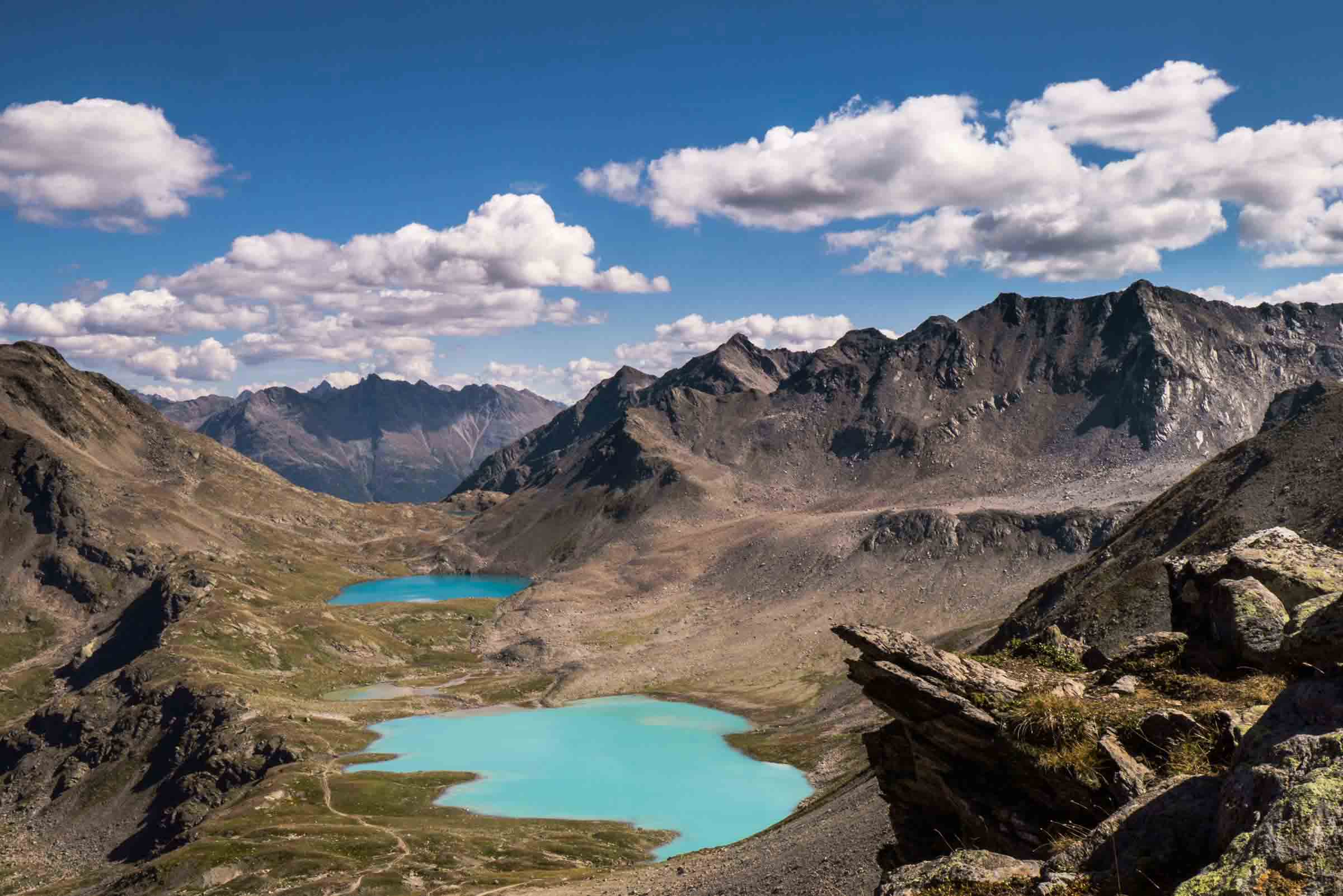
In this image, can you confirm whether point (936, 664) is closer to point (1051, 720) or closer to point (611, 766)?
point (1051, 720)

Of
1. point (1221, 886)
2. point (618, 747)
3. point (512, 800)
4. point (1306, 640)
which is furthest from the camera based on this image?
point (618, 747)

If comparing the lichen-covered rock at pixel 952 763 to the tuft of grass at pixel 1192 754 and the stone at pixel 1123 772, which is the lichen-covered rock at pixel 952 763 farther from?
the tuft of grass at pixel 1192 754

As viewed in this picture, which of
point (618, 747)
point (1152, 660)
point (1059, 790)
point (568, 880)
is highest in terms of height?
point (1152, 660)

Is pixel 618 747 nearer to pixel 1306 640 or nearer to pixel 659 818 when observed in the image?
pixel 659 818

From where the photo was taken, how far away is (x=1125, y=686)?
25156 millimetres

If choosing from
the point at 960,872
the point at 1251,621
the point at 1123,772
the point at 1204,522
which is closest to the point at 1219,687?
the point at 1251,621

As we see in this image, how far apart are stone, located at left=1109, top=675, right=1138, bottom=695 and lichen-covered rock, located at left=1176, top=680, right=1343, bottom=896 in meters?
10.8

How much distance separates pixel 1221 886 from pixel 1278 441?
478ft

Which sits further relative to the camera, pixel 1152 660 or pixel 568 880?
pixel 568 880

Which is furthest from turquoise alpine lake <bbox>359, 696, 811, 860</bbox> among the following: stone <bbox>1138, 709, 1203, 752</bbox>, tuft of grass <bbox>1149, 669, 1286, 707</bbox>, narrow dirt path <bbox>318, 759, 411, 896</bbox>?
stone <bbox>1138, 709, 1203, 752</bbox>

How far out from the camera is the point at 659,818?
130 meters

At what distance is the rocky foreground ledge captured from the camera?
1276 cm

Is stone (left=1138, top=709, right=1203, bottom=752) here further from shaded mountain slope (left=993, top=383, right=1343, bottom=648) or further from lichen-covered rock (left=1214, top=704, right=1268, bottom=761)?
shaded mountain slope (left=993, top=383, right=1343, bottom=648)

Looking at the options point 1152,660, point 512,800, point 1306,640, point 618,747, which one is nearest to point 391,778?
point 512,800
